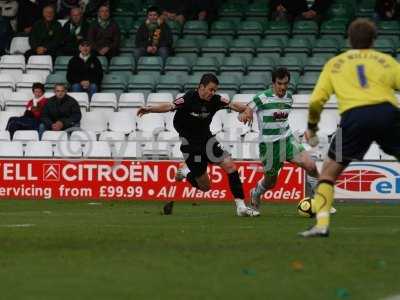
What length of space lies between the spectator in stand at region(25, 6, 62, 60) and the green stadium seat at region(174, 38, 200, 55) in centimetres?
259

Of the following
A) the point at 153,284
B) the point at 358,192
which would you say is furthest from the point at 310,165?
the point at 153,284

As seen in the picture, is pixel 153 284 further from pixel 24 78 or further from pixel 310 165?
pixel 24 78

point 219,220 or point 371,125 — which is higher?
point 371,125

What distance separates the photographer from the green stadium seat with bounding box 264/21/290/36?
2711 centimetres

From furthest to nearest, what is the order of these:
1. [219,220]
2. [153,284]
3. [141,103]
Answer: [141,103], [219,220], [153,284]

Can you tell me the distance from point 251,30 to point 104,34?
3.21 metres

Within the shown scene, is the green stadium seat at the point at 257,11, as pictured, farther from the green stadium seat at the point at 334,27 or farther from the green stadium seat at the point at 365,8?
the green stadium seat at the point at 365,8

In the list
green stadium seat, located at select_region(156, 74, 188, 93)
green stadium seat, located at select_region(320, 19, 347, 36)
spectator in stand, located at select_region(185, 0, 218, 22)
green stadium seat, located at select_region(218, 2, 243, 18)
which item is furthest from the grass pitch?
green stadium seat, located at select_region(218, 2, 243, 18)

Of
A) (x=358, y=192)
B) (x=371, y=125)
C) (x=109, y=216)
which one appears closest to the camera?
(x=371, y=125)

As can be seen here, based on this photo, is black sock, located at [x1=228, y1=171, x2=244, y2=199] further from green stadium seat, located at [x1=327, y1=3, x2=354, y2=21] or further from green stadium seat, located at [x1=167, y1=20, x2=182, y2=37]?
green stadium seat, located at [x1=167, y1=20, x2=182, y2=37]

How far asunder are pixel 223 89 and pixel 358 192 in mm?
4746

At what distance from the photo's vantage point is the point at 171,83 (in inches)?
1021

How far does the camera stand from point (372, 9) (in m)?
27.2

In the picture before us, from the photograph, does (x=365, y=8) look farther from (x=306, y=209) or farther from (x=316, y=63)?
(x=306, y=209)
